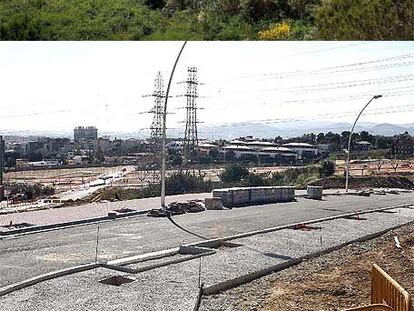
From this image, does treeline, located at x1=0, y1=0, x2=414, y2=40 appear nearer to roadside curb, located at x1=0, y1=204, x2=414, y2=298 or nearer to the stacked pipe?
the stacked pipe

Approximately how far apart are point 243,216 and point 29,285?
1161mm

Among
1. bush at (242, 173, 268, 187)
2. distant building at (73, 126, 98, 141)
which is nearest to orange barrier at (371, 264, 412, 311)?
bush at (242, 173, 268, 187)

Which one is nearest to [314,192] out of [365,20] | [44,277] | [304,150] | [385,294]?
[304,150]

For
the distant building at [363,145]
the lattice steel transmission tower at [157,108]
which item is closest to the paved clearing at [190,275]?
the distant building at [363,145]

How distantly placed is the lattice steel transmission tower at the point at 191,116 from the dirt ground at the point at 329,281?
0.77m

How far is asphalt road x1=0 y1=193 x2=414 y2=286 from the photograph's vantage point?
125 inches

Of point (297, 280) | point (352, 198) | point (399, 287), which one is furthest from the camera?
point (352, 198)

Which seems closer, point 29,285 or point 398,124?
point 29,285

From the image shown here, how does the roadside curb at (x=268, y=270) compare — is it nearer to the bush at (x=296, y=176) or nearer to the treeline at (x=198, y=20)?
the bush at (x=296, y=176)

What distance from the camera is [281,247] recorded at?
338cm

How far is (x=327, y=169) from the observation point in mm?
3473

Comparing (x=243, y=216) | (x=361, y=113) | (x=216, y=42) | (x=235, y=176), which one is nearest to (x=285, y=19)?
(x=216, y=42)

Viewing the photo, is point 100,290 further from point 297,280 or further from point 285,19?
point 285,19

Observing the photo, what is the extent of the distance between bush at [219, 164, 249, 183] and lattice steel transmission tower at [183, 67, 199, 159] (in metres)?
0.20
